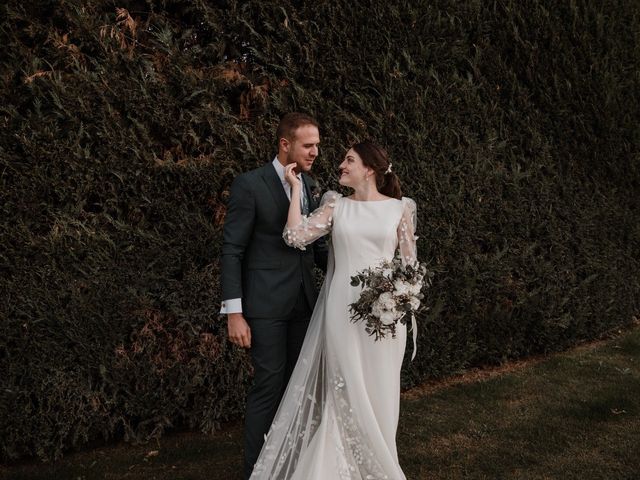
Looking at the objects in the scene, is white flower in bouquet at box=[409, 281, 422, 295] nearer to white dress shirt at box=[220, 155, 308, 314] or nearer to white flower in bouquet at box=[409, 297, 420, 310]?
white flower in bouquet at box=[409, 297, 420, 310]

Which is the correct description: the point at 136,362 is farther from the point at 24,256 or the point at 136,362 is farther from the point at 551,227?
the point at 551,227

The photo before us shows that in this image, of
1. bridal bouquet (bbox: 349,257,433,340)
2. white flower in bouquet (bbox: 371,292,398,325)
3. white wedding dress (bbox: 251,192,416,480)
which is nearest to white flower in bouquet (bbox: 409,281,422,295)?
bridal bouquet (bbox: 349,257,433,340)

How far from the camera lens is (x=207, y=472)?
3.84 meters

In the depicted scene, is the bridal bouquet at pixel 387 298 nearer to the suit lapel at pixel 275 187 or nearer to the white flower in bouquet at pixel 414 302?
the white flower in bouquet at pixel 414 302

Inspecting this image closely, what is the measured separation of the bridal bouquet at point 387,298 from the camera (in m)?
2.84

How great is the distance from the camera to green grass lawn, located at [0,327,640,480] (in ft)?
12.3

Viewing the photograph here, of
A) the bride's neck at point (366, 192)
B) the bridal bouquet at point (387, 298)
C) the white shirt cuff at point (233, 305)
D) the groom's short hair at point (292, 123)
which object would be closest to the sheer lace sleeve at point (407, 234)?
the bride's neck at point (366, 192)

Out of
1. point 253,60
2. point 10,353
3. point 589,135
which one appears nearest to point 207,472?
point 10,353

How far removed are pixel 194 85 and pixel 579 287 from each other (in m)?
4.36

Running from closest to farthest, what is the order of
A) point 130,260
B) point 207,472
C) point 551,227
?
point 207,472 → point 130,260 → point 551,227

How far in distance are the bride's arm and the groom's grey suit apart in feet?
0.49

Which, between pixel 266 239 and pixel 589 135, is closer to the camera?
pixel 266 239

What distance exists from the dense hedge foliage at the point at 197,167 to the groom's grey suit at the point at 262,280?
1.11 m

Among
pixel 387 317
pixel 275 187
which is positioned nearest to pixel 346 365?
pixel 387 317
